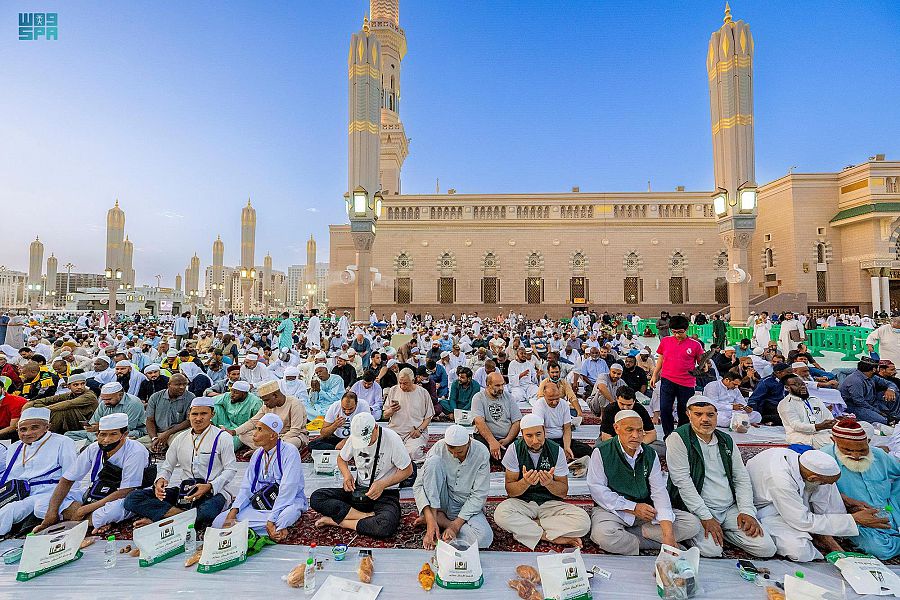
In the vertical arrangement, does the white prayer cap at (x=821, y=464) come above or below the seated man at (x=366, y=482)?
above

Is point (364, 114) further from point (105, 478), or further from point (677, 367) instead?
point (105, 478)

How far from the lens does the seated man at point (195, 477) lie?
2801mm

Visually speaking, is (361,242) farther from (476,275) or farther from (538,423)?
(476,275)

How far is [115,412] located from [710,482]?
502 centimetres

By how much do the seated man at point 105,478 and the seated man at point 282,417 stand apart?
3.80 ft

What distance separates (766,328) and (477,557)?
35.9 ft

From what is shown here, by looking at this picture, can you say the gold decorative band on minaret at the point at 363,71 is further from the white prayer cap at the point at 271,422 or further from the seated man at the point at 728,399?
the white prayer cap at the point at 271,422

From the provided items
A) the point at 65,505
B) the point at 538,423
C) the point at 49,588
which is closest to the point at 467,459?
the point at 538,423

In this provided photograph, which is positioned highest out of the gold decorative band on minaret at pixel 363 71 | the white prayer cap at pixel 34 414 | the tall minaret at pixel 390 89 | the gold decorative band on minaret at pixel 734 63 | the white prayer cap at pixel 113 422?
the tall minaret at pixel 390 89

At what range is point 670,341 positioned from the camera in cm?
413

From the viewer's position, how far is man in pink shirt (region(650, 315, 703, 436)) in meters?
4.04

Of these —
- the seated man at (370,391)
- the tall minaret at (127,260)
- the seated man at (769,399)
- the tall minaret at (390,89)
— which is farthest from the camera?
the tall minaret at (127,260)

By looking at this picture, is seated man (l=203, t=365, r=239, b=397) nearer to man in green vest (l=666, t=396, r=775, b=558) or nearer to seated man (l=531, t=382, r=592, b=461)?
seated man (l=531, t=382, r=592, b=461)

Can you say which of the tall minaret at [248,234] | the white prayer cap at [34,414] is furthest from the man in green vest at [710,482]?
the tall minaret at [248,234]
